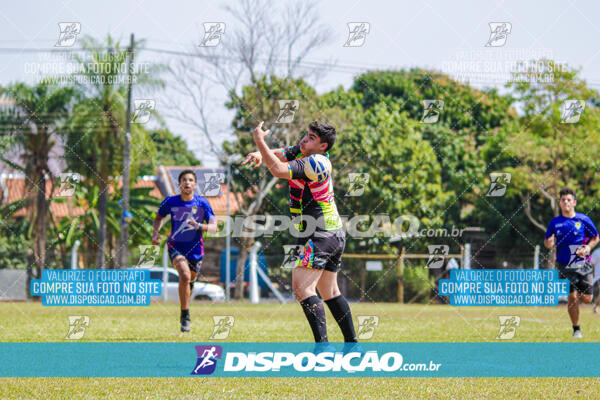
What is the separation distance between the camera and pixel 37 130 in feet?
92.2

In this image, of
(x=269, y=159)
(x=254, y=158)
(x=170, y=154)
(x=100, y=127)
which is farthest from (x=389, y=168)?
(x=269, y=159)

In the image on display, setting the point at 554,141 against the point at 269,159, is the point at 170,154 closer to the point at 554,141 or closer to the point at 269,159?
the point at 554,141

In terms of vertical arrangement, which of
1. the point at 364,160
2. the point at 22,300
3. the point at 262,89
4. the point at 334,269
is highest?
the point at 262,89

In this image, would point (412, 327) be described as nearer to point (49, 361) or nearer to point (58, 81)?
point (49, 361)

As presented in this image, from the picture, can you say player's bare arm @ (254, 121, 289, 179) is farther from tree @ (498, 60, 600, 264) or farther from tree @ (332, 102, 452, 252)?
tree @ (332, 102, 452, 252)

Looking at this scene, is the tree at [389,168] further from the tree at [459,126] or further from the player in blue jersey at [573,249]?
the player in blue jersey at [573,249]

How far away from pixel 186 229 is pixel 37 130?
20.3m

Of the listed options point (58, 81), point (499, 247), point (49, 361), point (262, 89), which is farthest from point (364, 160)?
point (49, 361)

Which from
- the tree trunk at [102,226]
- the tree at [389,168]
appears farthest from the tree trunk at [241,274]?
the tree trunk at [102,226]

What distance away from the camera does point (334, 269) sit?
6453 millimetres

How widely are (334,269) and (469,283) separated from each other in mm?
18345

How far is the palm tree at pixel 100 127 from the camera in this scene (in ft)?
84.5

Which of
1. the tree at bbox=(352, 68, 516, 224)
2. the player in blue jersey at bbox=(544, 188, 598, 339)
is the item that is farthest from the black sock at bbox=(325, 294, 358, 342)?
the tree at bbox=(352, 68, 516, 224)

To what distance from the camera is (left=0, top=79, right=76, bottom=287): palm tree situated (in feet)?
88.9
